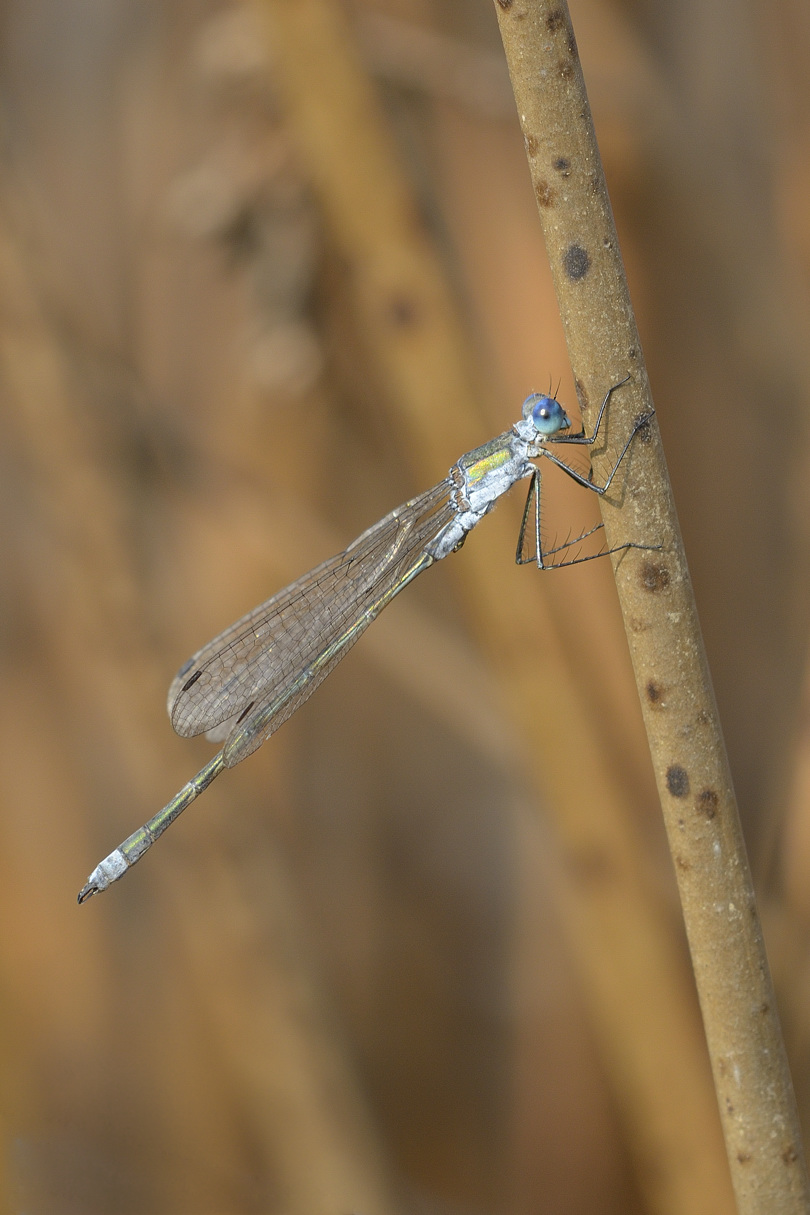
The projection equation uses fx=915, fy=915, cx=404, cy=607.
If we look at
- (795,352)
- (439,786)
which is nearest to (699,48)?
(795,352)

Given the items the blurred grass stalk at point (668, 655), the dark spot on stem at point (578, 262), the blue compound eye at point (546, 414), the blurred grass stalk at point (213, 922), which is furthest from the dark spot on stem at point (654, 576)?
the blurred grass stalk at point (213, 922)

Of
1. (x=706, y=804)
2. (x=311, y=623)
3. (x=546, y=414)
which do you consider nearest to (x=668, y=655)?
(x=706, y=804)

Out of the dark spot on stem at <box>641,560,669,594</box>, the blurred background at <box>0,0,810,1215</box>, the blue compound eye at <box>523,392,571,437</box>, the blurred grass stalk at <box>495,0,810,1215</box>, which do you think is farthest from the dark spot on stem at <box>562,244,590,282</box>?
the blurred background at <box>0,0,810,1215</box>

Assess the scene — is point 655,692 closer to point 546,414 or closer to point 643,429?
point 643,429

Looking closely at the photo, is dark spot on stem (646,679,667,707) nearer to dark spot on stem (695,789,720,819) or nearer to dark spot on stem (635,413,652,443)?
dark spot on stem (695,789,720,819)

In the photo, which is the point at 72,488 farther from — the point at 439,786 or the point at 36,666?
the point at 439,786
